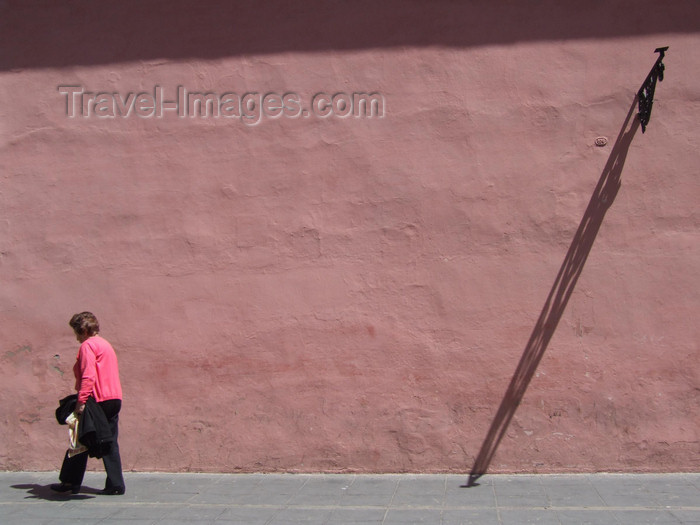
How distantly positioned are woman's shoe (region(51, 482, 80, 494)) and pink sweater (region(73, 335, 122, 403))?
784 mm

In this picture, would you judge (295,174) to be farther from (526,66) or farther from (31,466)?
(31,466)

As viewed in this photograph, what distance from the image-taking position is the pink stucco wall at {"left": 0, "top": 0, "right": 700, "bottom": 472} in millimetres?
6102

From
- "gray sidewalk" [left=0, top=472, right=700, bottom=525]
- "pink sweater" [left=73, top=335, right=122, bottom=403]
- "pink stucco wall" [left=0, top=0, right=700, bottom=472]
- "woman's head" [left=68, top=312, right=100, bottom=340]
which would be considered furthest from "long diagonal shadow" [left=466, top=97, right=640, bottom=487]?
"woman's head" [left=68, top=312, right=100, bottom=340]

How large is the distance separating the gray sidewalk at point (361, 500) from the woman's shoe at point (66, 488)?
6 centimetres

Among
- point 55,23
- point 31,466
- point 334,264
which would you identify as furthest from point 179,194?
point 31,466

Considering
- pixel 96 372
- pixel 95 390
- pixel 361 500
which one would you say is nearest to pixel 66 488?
pixel 95 390

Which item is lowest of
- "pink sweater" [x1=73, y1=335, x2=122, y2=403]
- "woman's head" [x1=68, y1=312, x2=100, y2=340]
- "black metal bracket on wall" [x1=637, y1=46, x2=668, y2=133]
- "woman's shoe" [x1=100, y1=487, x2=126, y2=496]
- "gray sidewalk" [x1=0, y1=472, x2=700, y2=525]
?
"gray sidewalk" [x1=0, y1=472, x2=700, y2=525]

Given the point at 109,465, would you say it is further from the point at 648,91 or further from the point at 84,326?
the point at 648,91

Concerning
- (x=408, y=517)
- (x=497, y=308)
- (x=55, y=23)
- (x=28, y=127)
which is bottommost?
(x=408, y=517)

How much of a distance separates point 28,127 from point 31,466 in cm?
313

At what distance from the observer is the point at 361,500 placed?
549cm

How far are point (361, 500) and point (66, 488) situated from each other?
2386mm

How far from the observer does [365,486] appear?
5.86 metres

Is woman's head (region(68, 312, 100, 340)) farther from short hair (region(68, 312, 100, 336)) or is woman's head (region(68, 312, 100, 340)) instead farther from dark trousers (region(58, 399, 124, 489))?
dark trousers (region(58, 399, 124, 489))
